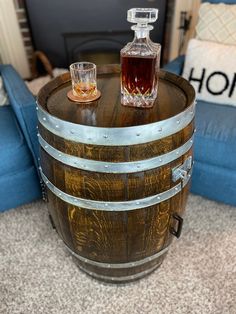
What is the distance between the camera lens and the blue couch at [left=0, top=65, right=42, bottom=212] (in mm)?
1124

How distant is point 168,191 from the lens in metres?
0.77

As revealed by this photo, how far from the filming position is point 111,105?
2.67 feet

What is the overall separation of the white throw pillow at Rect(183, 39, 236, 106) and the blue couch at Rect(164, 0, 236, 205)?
0.16ft

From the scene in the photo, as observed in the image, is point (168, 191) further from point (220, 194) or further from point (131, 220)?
point (220, 194)

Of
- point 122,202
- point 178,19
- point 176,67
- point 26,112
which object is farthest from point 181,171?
point 178,19

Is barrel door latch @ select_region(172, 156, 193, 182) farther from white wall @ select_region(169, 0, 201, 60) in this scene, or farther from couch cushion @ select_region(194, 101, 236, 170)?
white wall @ select_region(169, 0, 201, 60)

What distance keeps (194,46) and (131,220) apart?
3.40ft

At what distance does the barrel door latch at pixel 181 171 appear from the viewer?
76 centimetres

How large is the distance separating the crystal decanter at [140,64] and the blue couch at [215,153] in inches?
18.7

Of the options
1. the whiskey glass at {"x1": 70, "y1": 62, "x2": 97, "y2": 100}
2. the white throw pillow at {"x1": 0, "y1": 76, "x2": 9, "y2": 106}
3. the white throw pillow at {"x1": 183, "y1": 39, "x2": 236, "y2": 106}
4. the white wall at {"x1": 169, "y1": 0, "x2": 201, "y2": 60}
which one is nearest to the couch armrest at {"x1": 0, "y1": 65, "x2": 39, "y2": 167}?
the white throw pillow at {"x1": 0, "y1": 76, "x2": 9, "y2": 106}

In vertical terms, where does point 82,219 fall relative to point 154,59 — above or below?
below

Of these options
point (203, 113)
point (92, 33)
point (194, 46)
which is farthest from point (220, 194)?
point (92, 33)

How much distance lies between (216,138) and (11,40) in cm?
150

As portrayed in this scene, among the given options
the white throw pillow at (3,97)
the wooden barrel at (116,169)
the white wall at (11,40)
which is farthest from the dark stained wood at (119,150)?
the white wall at (11,40)
